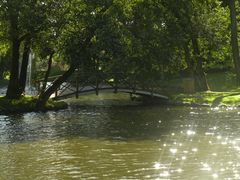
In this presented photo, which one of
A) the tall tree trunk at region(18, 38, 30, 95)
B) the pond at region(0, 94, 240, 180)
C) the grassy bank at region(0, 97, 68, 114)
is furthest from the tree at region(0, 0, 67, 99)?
the pond at region(0, 94, 240, 180)

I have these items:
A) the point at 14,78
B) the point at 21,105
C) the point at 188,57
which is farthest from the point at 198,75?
the point at 21,105

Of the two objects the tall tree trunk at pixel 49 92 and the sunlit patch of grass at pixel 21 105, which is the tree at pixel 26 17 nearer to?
the sunlit patch of grass at pixel 21 105

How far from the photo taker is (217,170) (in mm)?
16484

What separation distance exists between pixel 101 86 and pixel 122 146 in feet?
75.9

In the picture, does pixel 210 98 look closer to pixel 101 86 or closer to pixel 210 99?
pixel 210 99

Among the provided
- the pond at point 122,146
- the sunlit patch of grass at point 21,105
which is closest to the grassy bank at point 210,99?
the pond at point 122,146

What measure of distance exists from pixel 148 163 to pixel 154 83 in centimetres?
2878

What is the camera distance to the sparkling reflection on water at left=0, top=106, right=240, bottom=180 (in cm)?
1662

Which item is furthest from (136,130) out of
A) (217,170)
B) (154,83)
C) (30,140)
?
(154,83)

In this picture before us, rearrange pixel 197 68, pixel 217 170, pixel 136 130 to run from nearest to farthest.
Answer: pixel 217 170 → pixel 136 130 → pixel 197 68

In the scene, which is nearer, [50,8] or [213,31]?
[50,8]

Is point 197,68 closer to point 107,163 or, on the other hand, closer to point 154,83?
point 154,83

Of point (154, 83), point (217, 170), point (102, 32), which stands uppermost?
point (102, 32)

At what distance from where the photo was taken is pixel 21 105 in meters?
38.2
